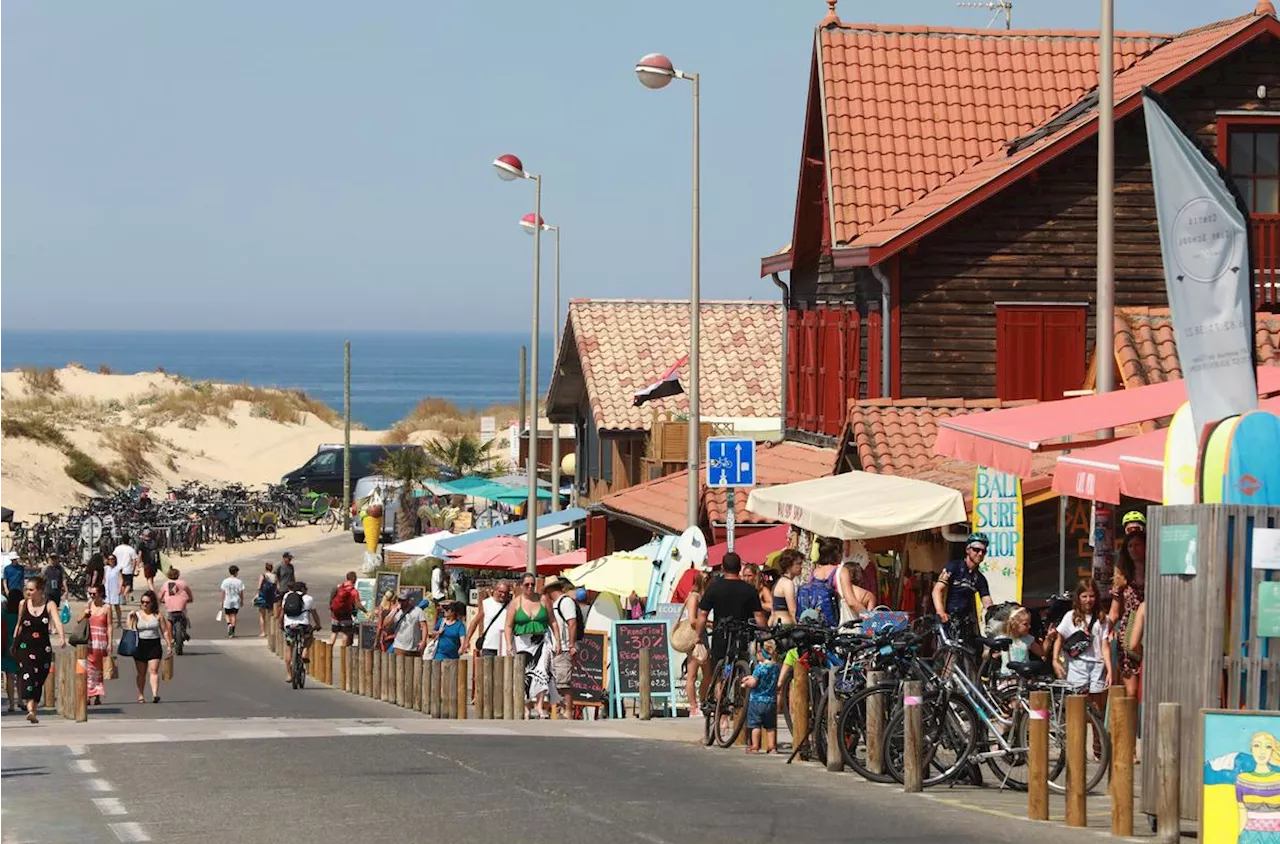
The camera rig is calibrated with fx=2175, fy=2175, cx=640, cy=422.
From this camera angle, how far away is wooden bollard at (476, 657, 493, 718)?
77.9ft

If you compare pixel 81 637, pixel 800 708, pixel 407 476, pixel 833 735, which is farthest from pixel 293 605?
pixel 407 476

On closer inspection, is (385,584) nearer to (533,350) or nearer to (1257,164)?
(533,350)

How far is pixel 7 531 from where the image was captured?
59031mm

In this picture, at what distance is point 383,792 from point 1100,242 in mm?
7897

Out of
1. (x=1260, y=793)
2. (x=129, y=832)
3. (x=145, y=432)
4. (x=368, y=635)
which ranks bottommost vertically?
(x=368, y=635)

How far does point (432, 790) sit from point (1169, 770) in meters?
4.78

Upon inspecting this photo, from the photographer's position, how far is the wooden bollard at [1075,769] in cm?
1245

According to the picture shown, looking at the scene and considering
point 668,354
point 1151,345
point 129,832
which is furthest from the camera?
point 668,354

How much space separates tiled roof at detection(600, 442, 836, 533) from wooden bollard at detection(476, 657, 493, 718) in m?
5.09

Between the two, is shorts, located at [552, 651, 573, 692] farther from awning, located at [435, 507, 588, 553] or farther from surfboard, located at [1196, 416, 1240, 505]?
awning, located at [435, 507, 588, 553]

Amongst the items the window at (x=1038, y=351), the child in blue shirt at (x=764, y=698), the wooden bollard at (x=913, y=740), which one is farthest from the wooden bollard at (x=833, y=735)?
the window at (x=1038, y=351)

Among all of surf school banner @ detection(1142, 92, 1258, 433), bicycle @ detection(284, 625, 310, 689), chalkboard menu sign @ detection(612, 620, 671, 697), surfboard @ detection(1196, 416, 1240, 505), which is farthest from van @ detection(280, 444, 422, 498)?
surfboard @ detection(1196, 416, 1240, 505)

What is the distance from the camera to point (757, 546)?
90.0 feet

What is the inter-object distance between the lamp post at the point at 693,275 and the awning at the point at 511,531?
11944 mm
